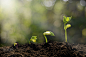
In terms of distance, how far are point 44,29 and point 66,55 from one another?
72 cm

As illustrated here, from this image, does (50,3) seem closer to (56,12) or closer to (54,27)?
(56,12)

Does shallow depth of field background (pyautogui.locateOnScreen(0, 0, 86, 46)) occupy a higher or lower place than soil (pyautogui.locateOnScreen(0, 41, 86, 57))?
higher

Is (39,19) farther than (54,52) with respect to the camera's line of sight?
Yes

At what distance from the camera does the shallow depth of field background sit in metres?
1.45

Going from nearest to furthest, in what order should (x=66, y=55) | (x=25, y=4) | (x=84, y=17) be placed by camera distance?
1. (x=66, y=55)
2. (x=84, y=17)
3. (x=25, y=4)

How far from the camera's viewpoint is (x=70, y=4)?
1.44 meters

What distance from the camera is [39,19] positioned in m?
1.53

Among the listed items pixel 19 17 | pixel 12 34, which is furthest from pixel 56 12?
pixel 12 34

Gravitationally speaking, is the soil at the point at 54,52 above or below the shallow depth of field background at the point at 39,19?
below

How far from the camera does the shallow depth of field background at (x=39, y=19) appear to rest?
1.45 metres

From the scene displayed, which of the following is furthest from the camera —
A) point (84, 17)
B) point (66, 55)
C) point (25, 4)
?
point (25, 4)

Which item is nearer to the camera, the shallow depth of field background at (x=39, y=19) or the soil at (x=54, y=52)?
the soil at (x=54, y=52)

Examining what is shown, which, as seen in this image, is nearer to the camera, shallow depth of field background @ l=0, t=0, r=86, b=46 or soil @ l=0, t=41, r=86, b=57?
soil @ l=0, t=41, r=86, b=57

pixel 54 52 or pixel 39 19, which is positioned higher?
pixel 39 19
